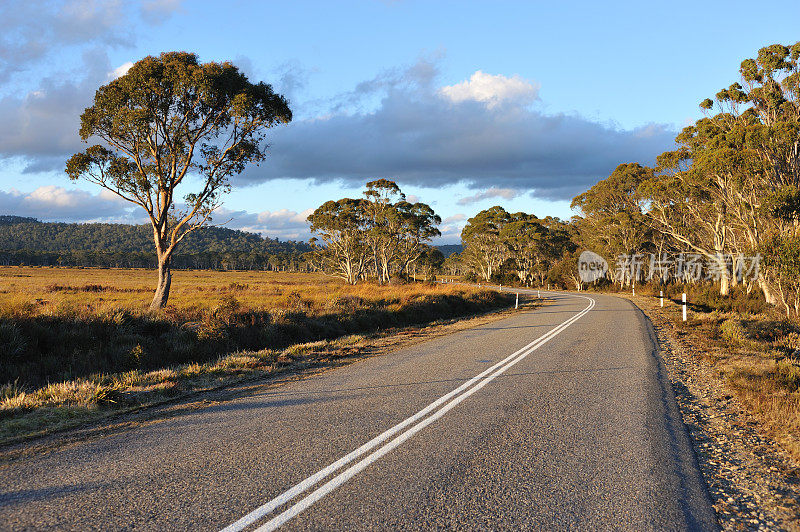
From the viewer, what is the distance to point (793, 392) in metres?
6.56

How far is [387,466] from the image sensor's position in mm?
3982

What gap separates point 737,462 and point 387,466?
366 centimetres

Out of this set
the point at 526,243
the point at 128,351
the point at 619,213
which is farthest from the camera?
the point at 526,243

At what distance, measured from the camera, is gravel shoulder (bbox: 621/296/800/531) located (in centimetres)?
349

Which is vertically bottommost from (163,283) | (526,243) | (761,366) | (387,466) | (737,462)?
(737,462)

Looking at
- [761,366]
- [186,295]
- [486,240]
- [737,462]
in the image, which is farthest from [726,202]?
[486,240]

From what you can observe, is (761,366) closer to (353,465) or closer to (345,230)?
(353,465)

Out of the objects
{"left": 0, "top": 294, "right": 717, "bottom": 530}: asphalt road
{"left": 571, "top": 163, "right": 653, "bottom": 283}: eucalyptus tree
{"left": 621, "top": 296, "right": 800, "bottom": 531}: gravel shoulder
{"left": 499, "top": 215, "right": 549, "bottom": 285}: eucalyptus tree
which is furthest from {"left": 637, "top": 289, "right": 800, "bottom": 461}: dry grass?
{"left": 499, "top": 215, "right": 549, "bottom": 285}: eucalyptus tree

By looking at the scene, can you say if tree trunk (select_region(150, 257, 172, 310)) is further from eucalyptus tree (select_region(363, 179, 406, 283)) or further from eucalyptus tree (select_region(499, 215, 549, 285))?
eucalyptus tree (select_region(499, 215, 549, 285))

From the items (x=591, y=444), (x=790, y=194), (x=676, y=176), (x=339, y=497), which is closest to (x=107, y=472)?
(x=339, y=497)

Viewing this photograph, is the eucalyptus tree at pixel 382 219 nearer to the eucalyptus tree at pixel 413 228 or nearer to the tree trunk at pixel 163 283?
the eucalyptus tree at pixel 413 228

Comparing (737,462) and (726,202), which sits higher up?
(726,202)

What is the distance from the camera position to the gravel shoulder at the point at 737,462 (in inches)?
137

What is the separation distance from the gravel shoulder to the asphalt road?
0.17m
